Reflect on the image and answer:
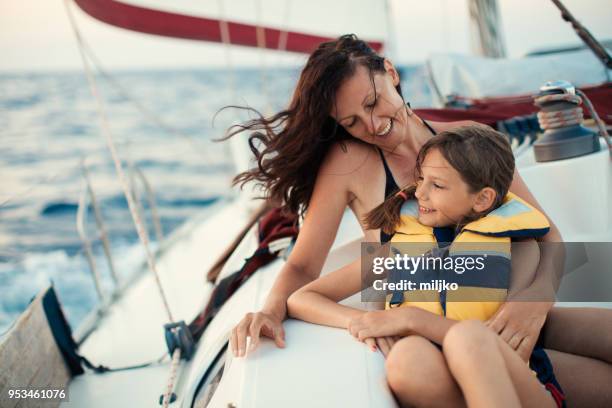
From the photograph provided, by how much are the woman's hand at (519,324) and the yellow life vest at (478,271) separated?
0.11ft

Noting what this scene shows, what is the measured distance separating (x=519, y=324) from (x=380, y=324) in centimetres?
25

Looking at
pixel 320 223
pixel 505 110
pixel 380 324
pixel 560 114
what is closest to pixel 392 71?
pixel 320 223

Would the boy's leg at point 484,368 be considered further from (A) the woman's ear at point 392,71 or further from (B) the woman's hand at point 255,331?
(A) the woman's ear at point 392,71

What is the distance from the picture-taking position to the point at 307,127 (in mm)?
1620

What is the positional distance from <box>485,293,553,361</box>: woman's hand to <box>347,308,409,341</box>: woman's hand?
17 centimetres

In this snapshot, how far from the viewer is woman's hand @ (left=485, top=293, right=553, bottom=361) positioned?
3.96 feet

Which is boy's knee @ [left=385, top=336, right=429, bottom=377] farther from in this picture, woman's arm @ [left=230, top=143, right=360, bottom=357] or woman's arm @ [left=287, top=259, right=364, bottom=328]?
woman's arm @ [left=230, top=143, right=360, bottom=357]

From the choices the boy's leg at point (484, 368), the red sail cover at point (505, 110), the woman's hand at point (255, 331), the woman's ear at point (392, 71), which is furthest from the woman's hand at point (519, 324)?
the red sail cover at point (505, 110)

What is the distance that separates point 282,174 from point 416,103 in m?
2.70

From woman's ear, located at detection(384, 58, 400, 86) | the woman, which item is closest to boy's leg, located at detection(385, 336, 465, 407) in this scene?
the woman

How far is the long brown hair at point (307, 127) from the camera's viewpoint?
1552 mm

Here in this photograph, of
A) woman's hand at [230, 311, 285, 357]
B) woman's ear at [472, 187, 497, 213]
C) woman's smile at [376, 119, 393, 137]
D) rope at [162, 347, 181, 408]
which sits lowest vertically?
rope at [162, 347, 181, 408]

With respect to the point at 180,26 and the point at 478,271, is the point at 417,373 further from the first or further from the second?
the point at 180,26

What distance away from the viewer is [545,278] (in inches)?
51.6
